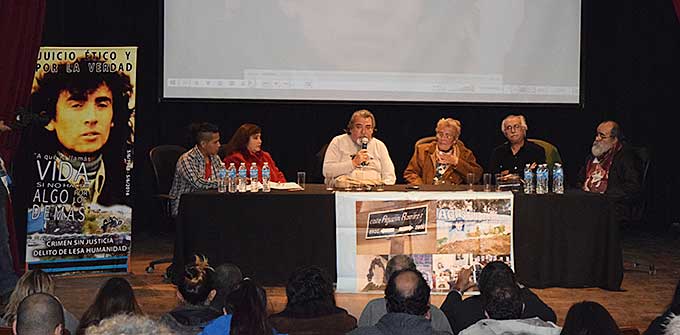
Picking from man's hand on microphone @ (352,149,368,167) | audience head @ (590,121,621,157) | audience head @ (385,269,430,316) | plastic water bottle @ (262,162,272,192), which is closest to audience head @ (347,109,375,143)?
man's hand on microphone @ (352,149,368,167)

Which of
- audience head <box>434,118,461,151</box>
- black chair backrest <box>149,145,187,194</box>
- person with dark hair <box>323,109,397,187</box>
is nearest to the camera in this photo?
person with dark hair <box>323,109,397,187</box>

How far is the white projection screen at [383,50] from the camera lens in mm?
7504

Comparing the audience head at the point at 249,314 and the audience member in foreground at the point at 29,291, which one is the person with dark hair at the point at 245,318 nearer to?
the audience head at the point at 249,314

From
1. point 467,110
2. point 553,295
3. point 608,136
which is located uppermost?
point 467,110

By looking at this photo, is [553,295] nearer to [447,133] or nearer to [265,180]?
[447,133]

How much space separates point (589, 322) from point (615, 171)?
14.1ft

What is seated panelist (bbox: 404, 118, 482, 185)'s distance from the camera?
22.7 ft

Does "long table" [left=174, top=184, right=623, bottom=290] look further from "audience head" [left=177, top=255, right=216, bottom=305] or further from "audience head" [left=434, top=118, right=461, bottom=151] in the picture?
"audience head" [left=177, top=255, right=216, bottom=305]

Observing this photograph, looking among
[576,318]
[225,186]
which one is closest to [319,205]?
[225,186]

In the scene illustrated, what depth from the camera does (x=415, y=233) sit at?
237 inches

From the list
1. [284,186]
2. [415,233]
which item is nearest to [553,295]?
[415,233]

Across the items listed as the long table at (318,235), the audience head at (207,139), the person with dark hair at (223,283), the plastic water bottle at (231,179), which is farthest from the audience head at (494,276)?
the audience head at (207,139)

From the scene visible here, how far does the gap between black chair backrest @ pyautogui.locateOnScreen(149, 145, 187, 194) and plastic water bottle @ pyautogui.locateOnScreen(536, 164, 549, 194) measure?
8.55ft

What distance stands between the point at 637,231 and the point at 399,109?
2701 millimetres
